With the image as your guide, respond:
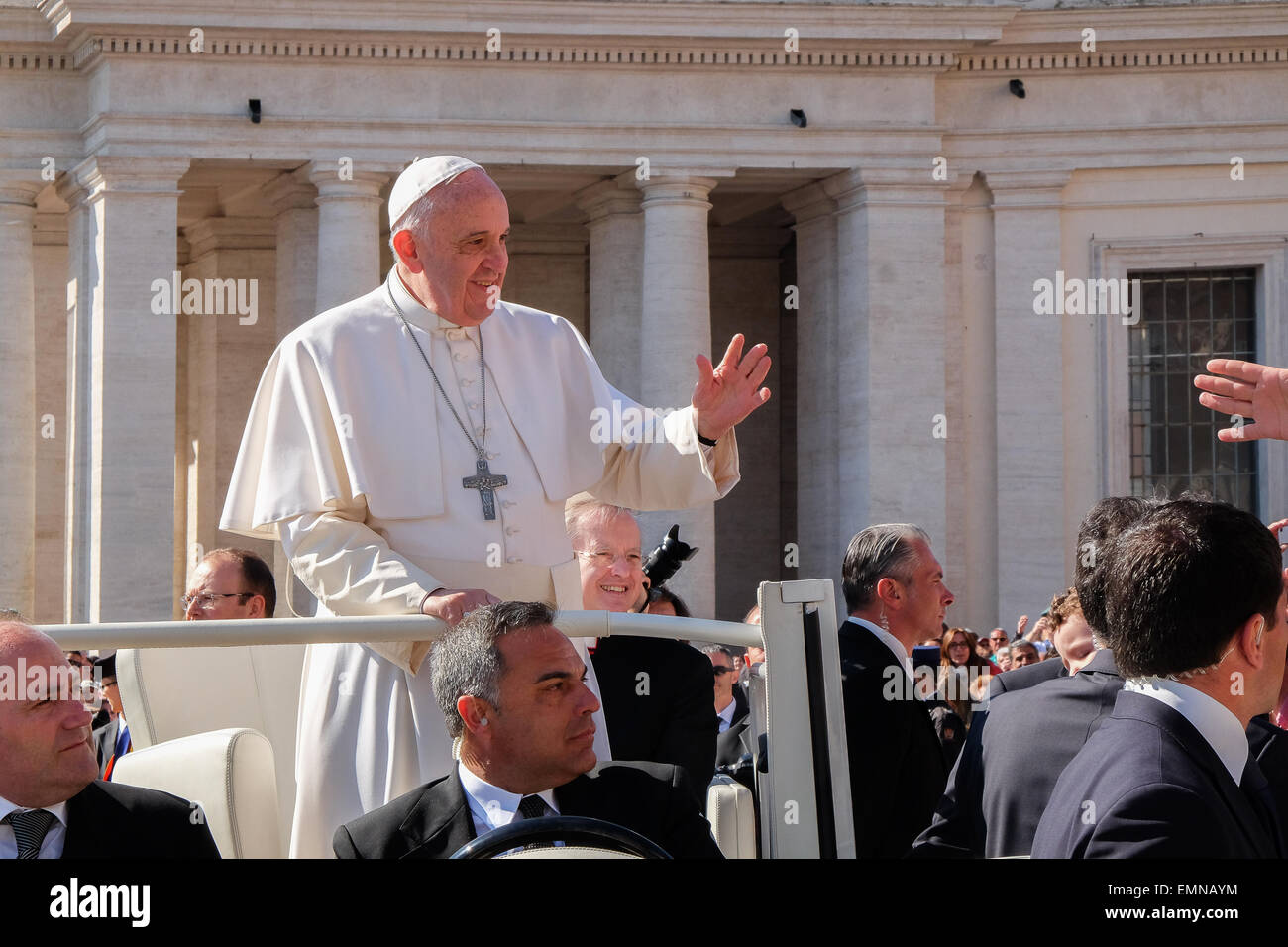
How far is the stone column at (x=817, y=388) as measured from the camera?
97.6 ft

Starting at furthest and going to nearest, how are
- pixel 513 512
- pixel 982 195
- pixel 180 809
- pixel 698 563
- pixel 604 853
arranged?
pixel 982 195 < pixel 698 563 < pixel 513 512 < pixel 180 809 < pixel 604 853

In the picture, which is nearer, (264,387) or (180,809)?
(180,809)

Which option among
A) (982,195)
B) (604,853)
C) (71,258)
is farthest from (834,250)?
(604,853)

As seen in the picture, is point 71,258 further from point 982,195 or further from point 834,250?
point 982,195

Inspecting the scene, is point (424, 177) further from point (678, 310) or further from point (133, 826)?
point (678, 310)

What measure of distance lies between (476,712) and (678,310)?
24252mm

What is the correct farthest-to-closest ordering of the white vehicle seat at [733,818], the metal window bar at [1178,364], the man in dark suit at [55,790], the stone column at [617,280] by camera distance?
1. the metal window bar at [1178,364]
2. the stone column at [617,280]
3. the white vehicle seat at [733,818]
4. the man in dark suit at [55,790]

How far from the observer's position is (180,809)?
14.8 feet

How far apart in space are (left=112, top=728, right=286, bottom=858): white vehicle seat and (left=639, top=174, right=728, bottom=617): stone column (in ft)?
75.7

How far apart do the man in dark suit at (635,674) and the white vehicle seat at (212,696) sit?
1.11m

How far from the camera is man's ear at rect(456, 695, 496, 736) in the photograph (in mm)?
4609

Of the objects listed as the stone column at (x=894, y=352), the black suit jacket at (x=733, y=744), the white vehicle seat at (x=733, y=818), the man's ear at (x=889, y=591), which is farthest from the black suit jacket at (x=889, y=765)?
the stone column at (x=894, y=352)

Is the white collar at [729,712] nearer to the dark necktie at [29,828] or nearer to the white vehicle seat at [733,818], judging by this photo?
the white vehicle seat at [733,818]
